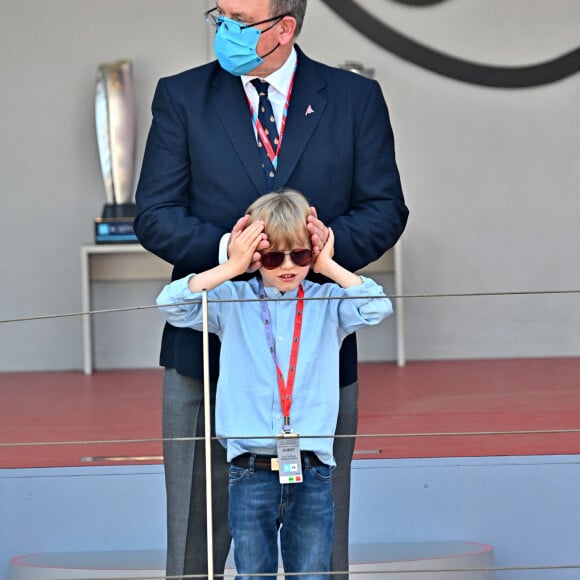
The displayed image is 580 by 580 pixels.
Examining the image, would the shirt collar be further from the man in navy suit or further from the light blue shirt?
the light blue shirt

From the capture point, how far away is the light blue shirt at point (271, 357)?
5.75 feet

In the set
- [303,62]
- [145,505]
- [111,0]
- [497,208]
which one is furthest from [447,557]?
[111,0]

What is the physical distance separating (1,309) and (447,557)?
3043 mm

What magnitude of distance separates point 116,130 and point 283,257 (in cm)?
311

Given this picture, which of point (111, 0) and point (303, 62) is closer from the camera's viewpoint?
point (303, 62)

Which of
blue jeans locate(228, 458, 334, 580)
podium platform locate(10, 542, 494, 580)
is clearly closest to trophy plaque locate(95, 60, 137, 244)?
podium platform locate(10, 542, 494, 580)

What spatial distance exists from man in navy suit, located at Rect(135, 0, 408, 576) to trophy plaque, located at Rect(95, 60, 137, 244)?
2847 mm

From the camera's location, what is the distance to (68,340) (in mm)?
4977

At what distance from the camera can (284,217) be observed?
171 centimetres

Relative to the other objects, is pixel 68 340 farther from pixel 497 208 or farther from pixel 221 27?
pixel 221 27

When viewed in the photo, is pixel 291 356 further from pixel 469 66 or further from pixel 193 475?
pixel 469 66

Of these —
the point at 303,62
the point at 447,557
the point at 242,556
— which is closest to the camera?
the point at 242,556

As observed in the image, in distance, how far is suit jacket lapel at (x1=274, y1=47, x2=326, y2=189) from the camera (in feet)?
6.00

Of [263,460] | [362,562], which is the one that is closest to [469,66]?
[362,562]
